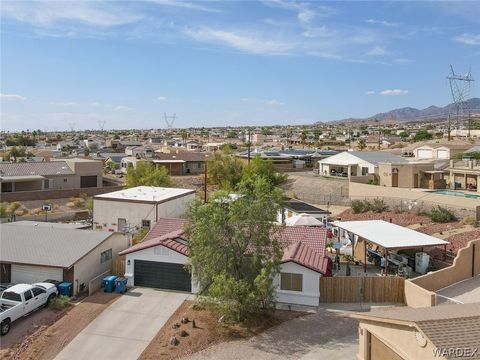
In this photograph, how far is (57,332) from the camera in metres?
19.3

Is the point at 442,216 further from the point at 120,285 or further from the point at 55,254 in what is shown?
the point at 55,254

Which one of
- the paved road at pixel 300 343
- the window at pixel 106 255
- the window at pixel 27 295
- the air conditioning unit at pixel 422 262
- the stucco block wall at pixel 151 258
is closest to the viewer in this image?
the paved road at pixel 300 343

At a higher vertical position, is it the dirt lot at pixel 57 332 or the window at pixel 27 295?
the window at pixel 27 295

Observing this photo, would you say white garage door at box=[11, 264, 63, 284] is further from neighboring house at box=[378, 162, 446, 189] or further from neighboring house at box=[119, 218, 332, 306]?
neighboring house at box=[378, 162, 446, 189]

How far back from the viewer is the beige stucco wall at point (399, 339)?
11966mm

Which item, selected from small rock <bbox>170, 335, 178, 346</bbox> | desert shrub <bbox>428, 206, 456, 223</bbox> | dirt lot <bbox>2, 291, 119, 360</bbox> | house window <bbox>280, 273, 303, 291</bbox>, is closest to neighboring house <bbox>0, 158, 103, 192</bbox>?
dirt lot <bbox>2, 291, 119, 360</bbox>

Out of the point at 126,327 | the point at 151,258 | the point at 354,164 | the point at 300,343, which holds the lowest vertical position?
the point at 300,343

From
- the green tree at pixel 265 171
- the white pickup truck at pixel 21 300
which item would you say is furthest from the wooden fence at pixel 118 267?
the green tree at pixel 265 171

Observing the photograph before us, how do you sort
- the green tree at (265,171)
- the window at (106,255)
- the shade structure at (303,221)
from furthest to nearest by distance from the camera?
the green tree at (265,171)
the shade structure at (303,221)
the window at (106,255)

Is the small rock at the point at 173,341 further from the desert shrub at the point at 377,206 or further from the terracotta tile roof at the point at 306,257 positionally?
the desert shrub at the point at 377,206

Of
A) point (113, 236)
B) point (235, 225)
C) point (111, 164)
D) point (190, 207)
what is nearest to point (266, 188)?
point (235, 225)

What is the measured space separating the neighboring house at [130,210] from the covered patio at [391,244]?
40.9ft

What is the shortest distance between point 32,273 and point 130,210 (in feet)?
38.6

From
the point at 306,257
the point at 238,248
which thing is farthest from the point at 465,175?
the point at 238,248
